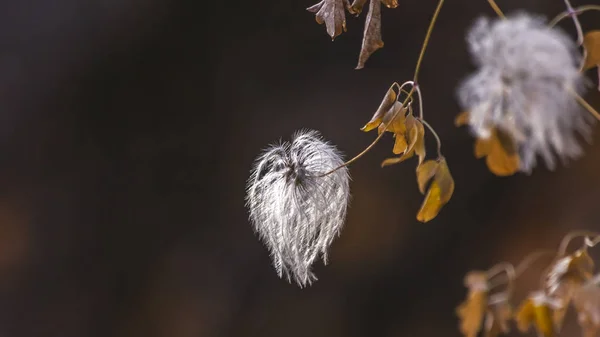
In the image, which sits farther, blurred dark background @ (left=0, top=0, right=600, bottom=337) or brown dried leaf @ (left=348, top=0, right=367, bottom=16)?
blurred dark background @ (left=0, top=0, right=600, bottom=337)

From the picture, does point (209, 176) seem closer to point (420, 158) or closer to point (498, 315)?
point (498, 315)

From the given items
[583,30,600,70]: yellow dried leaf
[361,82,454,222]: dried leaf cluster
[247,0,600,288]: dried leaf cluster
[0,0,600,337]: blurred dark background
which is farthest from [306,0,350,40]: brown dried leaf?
[0,0,600,337]: blurred dark background

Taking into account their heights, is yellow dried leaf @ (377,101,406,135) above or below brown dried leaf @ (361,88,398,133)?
below

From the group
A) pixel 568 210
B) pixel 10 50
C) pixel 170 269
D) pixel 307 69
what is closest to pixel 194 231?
pixel 170 269

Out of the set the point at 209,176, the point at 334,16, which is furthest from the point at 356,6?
the point at 209,176

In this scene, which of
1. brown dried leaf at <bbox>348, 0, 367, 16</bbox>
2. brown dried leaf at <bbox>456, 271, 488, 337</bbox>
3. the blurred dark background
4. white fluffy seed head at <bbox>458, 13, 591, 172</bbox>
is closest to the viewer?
white fluffy seed head at <bbox>458, 13, 591, 172</bbox>

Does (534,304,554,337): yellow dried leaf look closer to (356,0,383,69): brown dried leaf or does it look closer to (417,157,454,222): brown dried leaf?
(417,157,454,222): brown dried leaf
